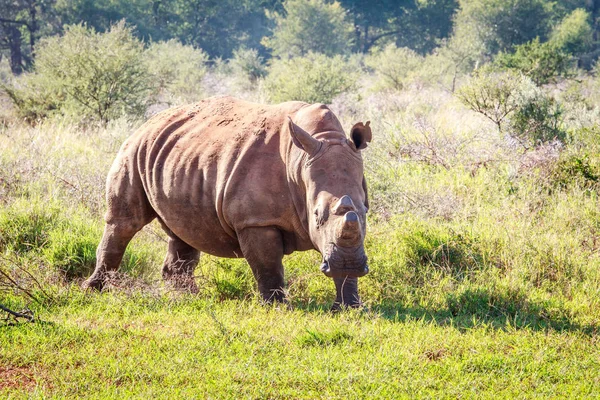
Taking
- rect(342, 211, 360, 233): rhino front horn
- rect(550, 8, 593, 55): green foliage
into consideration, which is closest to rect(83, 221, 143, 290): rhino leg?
rect(342, 211, 360, 233): rhino front horn

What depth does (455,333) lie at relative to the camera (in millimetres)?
5637

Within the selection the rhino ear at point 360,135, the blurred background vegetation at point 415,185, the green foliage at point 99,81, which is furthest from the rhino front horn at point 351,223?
the green foliage at point 99,81

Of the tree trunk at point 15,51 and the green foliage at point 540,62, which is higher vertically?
the green foliage at point 540,62

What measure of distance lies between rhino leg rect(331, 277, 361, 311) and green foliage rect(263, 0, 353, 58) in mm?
37079

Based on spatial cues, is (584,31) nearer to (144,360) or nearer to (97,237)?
(97,237)

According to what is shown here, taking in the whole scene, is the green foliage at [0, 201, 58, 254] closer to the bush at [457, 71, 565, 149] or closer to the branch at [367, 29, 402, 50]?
the bush at [457, 71, 565, 149]

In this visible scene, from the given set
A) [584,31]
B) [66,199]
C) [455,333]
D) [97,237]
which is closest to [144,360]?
[455,333]

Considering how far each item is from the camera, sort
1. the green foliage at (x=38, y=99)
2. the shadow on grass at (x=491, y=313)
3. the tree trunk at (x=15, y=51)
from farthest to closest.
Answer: the tree trunk at (x=15, y=51) → the green foliage at (x=38, y=99) → the shadow on grass at (x=491, y=313)

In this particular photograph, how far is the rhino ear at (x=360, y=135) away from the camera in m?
5.92

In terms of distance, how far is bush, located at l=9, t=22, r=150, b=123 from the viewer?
1550 cm

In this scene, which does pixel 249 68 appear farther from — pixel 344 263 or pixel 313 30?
pixel 344 263

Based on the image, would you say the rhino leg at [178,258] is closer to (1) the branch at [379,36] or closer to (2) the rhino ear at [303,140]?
(2) the rhino ear at [303,140]

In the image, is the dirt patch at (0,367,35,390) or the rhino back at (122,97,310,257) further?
the rhino back at (122,97,310,257)

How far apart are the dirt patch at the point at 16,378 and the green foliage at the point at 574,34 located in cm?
3141
